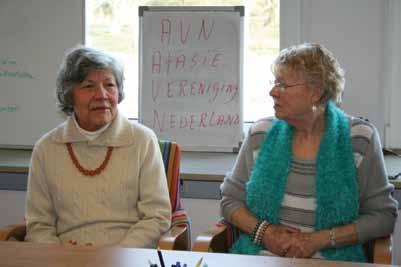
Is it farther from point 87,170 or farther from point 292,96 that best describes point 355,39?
point 87,170

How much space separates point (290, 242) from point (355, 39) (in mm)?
1476

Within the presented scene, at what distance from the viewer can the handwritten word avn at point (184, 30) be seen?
3.38 meters

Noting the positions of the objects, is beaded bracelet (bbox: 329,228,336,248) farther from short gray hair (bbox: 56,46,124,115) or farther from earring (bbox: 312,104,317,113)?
short gray hair (bbox: 56,46,124,115)

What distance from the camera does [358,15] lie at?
3314 millimetres

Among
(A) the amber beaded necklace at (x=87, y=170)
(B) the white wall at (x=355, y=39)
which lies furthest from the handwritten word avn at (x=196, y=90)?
(A) the amber beaded necklace at (x=87, y=170)

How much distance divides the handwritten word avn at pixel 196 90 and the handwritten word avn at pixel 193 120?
0.08 metres

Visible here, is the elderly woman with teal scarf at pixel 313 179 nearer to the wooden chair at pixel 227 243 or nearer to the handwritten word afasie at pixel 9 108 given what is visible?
the wooden chair at pixel 227 243

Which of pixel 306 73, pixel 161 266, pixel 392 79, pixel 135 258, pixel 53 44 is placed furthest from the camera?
pixel 53 44

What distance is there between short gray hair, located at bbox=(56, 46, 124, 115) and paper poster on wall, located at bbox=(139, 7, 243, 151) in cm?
97

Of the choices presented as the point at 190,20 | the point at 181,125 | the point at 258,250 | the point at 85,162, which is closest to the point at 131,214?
the point at 85,162

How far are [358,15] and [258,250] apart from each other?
1542 mm

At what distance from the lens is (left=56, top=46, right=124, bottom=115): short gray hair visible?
2.35 metres

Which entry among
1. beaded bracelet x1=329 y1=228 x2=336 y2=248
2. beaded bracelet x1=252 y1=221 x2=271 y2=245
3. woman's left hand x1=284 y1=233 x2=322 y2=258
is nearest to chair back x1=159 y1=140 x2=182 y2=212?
beaded bracelet x1=252 y1=221 x2=271 y2=245

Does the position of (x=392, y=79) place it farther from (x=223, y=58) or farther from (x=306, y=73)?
(x=306, y=73)
